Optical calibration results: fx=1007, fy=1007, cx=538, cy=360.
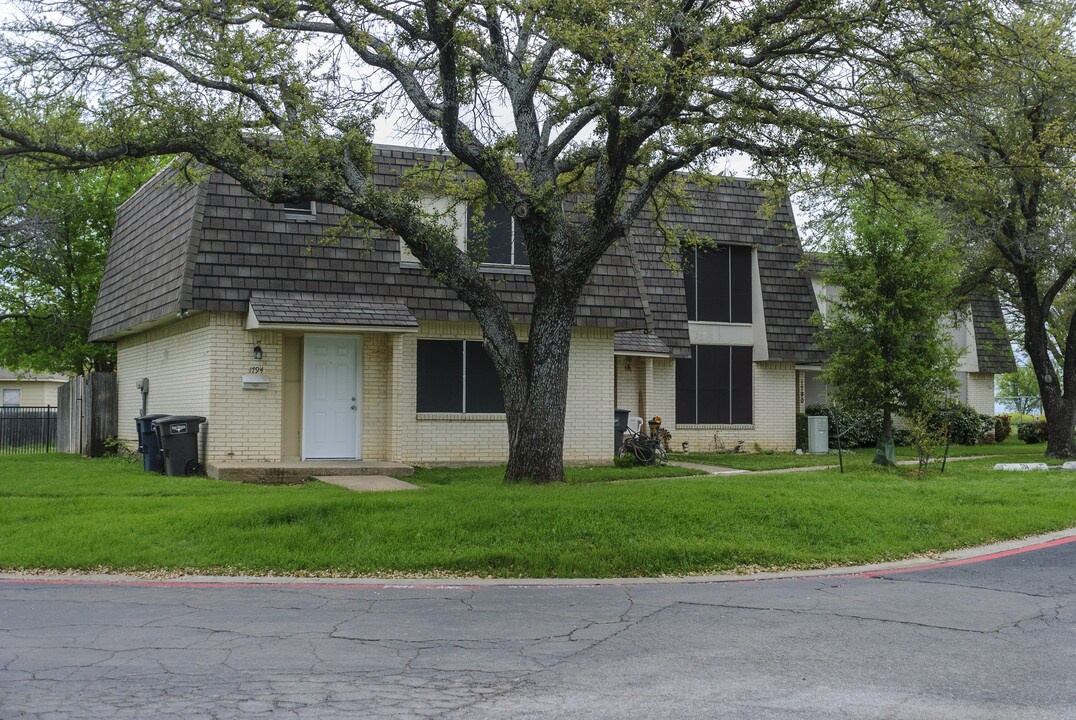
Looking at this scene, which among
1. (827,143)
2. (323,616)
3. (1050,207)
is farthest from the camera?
(1050,207)

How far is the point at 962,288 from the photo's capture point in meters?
25.2

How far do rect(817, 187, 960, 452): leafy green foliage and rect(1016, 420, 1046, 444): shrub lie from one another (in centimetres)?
1682

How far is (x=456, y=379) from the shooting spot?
1931cm

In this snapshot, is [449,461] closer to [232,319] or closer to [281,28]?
[232,319]

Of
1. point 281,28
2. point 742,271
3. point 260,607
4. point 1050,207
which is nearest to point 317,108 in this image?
point 281,28

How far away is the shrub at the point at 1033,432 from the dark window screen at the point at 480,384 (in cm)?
2229

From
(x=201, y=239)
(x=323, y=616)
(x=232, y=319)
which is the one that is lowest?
(x=323, y=616)

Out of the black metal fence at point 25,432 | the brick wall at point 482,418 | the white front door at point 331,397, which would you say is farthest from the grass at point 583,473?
the black metal fence at point 25,432

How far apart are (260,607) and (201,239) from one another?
34.5 feet

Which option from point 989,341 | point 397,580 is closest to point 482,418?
point 397,580

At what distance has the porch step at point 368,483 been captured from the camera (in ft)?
47.3

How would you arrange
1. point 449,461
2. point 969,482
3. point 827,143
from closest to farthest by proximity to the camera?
point 827,143 < point 969,482 < point 449,461

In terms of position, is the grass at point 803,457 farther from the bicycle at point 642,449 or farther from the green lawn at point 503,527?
the green lawn at point 503,527

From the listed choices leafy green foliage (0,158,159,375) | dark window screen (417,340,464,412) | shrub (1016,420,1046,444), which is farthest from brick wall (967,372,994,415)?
leafy green foliage (0,158,159,375)
